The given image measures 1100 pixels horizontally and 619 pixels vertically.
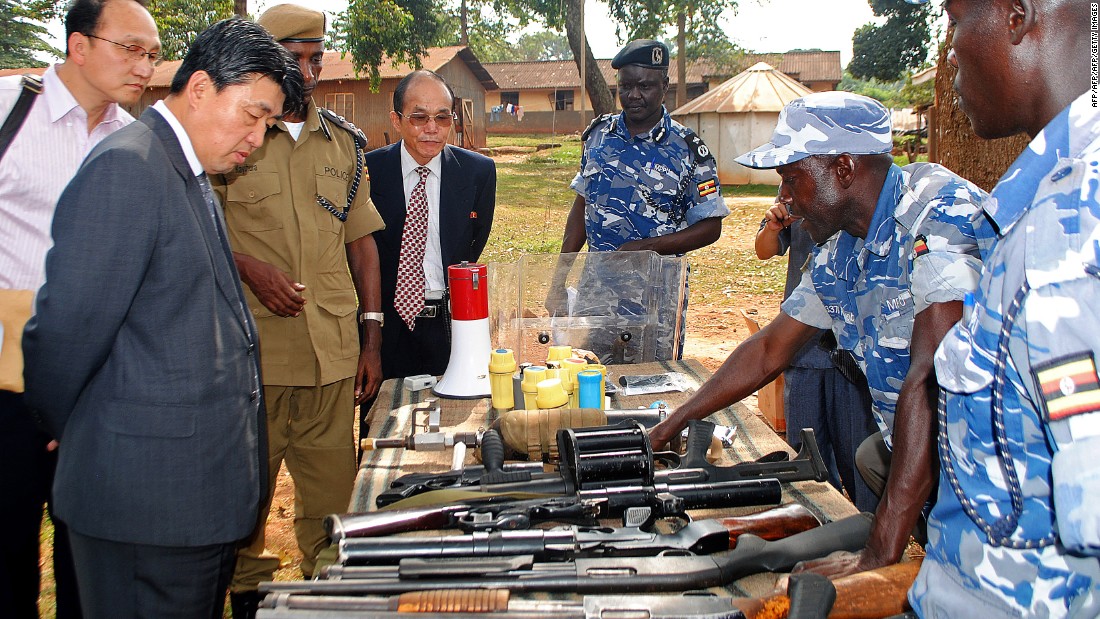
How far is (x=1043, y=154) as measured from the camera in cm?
114

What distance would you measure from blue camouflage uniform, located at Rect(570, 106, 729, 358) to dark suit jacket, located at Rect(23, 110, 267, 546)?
8.15 ft

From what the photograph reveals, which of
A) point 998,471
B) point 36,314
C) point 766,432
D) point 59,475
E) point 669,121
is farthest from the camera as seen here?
point 669,121

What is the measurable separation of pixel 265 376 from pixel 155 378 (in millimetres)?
1325

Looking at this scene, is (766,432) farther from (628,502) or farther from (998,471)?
(998,471)

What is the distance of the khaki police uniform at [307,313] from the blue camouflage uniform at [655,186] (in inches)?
53.9

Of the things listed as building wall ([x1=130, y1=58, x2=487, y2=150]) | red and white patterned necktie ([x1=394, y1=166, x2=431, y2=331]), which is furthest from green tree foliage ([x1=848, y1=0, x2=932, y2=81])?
red and white patterned necktie ([x1=394, y1=166, x2=431, y2=331])

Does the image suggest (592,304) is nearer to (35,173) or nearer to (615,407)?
(615,407)

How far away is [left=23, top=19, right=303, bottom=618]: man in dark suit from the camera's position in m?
1.75

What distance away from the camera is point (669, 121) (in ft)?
13.8

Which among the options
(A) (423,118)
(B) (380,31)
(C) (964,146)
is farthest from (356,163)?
(B) (380,31)

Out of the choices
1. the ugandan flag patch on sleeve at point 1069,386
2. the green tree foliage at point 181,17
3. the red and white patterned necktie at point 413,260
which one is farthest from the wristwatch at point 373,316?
the green tree foliage at point 181,17

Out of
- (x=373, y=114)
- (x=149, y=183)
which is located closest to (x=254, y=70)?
(x=149, y=183)

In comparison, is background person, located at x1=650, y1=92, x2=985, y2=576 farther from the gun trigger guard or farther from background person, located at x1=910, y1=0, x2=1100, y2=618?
background person, located at x1=910, y1=0, x2=1100, y2=618

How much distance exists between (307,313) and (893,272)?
2.09 metres
